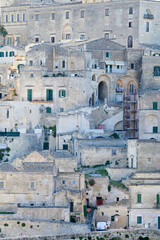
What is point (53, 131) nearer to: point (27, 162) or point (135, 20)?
point (27, 162)

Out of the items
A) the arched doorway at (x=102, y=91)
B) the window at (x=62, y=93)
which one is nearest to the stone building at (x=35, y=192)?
the window at (x=62, y=93)

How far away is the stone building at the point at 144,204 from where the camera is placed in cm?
5438

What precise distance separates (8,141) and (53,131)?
3.77 m

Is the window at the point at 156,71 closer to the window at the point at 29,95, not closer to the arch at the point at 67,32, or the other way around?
the window at the point at 29,95

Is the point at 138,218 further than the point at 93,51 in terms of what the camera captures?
No

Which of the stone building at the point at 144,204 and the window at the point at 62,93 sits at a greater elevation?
the window at the point at 62,93

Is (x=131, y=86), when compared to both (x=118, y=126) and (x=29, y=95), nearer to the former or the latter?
(x=118, y=126)

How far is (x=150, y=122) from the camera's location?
6281 centimetres

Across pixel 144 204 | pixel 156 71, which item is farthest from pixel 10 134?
pixel 156 71

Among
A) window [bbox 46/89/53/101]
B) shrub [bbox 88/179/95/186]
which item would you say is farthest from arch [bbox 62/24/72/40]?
shrub [bbox 88/179/95/186]

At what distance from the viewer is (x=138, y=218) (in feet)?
178

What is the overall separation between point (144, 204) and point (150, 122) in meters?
9.93

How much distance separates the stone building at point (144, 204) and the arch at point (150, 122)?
8.61 m

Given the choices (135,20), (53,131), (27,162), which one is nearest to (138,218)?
(27,162)
